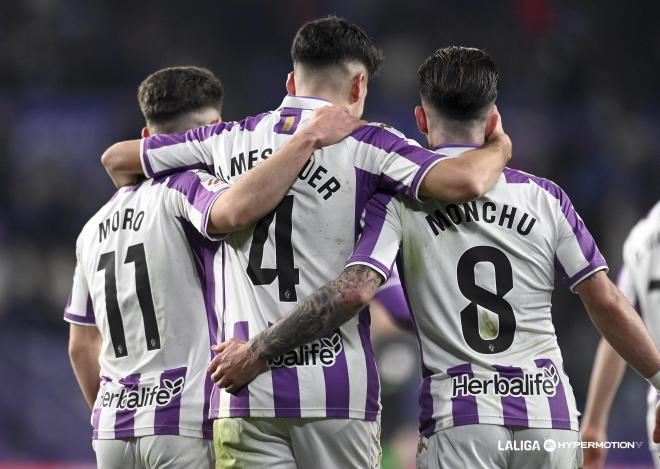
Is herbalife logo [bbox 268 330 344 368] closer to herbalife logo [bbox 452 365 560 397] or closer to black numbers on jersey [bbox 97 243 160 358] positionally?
herbalife logo [bbox 452 365 560 397]

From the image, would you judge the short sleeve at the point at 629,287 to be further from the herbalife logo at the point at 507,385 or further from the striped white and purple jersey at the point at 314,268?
the striped white and purple jersey at the point at 314,268

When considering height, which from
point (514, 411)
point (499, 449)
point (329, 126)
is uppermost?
point (329, 126)

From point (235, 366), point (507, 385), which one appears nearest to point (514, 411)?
point (507, 385)

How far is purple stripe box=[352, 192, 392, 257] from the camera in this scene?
3080 mm

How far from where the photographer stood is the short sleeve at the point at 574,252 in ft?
10.3

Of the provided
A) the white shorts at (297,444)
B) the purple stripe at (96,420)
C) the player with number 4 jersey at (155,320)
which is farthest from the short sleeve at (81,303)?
the white shorts at (297,444)

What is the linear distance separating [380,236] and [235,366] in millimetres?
622

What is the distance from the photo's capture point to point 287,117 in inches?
132

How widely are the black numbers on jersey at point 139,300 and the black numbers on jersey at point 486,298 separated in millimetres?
1170

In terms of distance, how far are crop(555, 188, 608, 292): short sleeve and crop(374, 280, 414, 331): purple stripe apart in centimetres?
63

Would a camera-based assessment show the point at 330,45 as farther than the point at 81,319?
No

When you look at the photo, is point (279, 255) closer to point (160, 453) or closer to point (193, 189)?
point (193, 189)

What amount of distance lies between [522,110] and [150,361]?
A: 28.3ft

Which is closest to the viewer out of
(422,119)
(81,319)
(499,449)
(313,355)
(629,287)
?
(499,449)
